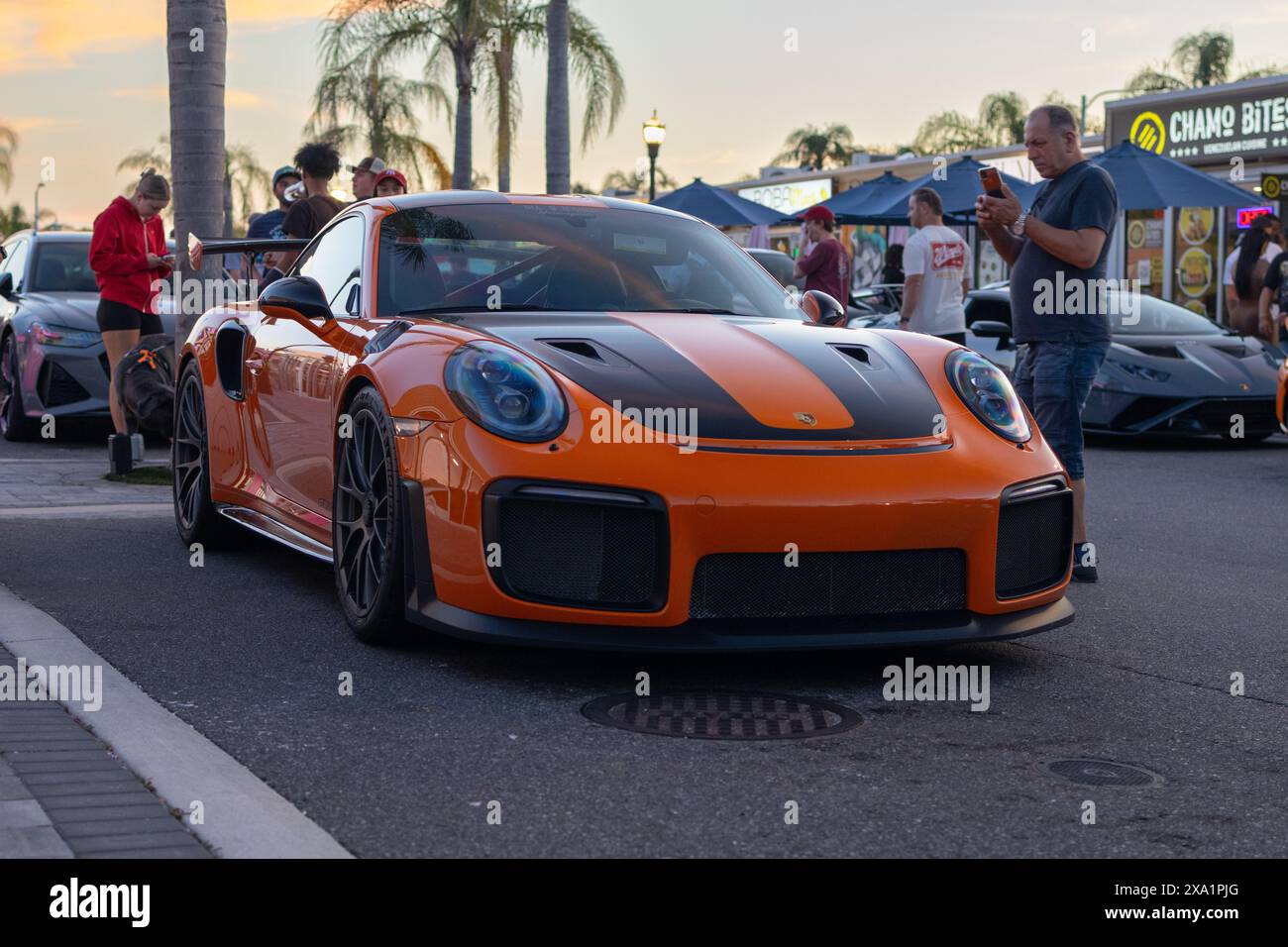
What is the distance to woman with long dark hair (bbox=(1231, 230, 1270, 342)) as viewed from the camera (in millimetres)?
16594

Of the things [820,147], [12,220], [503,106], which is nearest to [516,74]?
[503,106]

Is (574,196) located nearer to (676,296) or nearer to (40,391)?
(676,296)

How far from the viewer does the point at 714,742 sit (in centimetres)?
399

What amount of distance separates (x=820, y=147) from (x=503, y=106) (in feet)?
123

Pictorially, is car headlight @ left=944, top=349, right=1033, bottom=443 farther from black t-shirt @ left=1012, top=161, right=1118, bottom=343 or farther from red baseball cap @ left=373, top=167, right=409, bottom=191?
red baseball cap @ left=373, top=167, right=409, bottom=191

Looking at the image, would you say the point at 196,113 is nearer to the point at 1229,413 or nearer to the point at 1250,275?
the point at 1229,413

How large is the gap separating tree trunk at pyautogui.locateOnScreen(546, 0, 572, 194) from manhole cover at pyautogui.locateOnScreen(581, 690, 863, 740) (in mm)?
16935

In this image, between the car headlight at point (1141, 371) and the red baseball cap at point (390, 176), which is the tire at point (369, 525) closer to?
the red baseball cap at point (390, 176)

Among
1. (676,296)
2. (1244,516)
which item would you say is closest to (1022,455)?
(676,296)

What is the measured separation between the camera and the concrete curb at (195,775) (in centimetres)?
315

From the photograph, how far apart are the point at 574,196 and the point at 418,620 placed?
227 centimetres

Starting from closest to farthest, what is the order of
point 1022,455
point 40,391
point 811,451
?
point 811,451 → point 1022,455 → point 40,391

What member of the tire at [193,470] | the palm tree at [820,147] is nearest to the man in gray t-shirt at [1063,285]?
the tire at [193,470]
